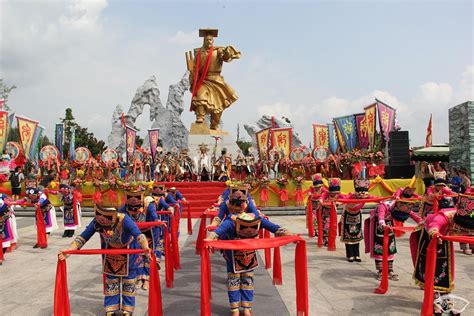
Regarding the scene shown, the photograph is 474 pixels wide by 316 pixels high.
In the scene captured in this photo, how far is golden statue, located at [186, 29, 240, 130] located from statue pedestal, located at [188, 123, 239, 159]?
0.46 meters

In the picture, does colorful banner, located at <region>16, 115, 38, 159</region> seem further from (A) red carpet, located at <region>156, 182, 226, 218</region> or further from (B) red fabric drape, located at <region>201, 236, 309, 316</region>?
(B) red fabric drape, located at <region>201, 236, 309, 316</region>

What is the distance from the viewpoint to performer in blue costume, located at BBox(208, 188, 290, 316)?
166 inches

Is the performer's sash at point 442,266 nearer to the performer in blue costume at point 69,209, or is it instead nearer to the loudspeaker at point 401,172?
the performer in blue costume at point 69,209

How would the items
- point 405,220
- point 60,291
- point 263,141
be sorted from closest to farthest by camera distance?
point 60,291 → point 405,220 → point 263,141

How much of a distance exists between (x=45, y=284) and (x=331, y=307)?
418 cm

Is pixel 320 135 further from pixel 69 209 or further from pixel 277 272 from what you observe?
pixel 277 272

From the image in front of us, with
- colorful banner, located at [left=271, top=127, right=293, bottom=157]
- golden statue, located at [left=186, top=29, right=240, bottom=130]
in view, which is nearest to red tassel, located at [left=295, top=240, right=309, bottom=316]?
colorful banner, located at [left=271, top=127, right=293, bottom=157]

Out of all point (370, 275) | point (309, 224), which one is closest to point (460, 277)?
point (370, 275)

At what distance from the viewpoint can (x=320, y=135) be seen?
23.0 m

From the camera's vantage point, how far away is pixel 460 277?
618 centimetres

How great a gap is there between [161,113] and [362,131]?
32.8m

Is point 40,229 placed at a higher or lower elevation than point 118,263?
lower

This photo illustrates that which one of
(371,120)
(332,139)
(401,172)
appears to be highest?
(371,120)

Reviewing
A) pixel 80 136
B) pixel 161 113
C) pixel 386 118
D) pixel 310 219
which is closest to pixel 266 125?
pixel 161 113
